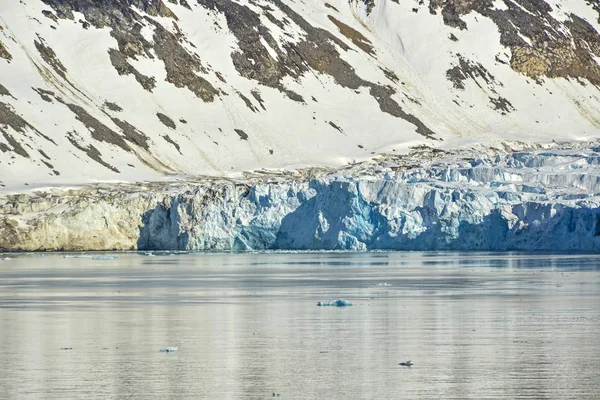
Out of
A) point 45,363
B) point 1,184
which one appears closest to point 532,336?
point 45,363

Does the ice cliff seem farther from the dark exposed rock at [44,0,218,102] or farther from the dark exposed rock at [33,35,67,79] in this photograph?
the dark exposed rock at [44,0,218,102]

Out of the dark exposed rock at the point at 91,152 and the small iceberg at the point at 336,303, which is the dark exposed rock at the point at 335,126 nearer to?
the dark exposed rock at the point at 91,152

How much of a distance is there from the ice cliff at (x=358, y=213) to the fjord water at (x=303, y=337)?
1447cm

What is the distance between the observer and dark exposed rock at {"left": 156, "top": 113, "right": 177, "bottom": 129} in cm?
8494

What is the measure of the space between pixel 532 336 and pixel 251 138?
69.8 m

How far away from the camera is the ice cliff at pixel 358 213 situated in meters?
46.3

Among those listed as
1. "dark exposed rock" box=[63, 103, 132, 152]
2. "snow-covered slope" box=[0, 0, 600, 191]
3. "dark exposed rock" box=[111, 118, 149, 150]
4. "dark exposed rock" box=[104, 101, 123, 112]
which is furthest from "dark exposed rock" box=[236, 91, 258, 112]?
"dark exposed rock" box=[63, 103, 132, 152]

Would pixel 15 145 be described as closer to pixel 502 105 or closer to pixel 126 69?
pixel 126 69

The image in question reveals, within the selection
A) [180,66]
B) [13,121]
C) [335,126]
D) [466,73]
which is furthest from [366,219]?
[466,73]

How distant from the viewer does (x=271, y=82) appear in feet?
309

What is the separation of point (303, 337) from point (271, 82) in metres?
77.8

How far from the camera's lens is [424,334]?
17.2m

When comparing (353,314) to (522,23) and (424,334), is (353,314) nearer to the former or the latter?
(424,334)

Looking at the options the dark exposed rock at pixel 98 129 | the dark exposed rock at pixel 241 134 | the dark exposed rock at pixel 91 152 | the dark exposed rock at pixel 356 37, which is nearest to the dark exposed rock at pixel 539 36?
the dark exposed rock at pixel 356 37
